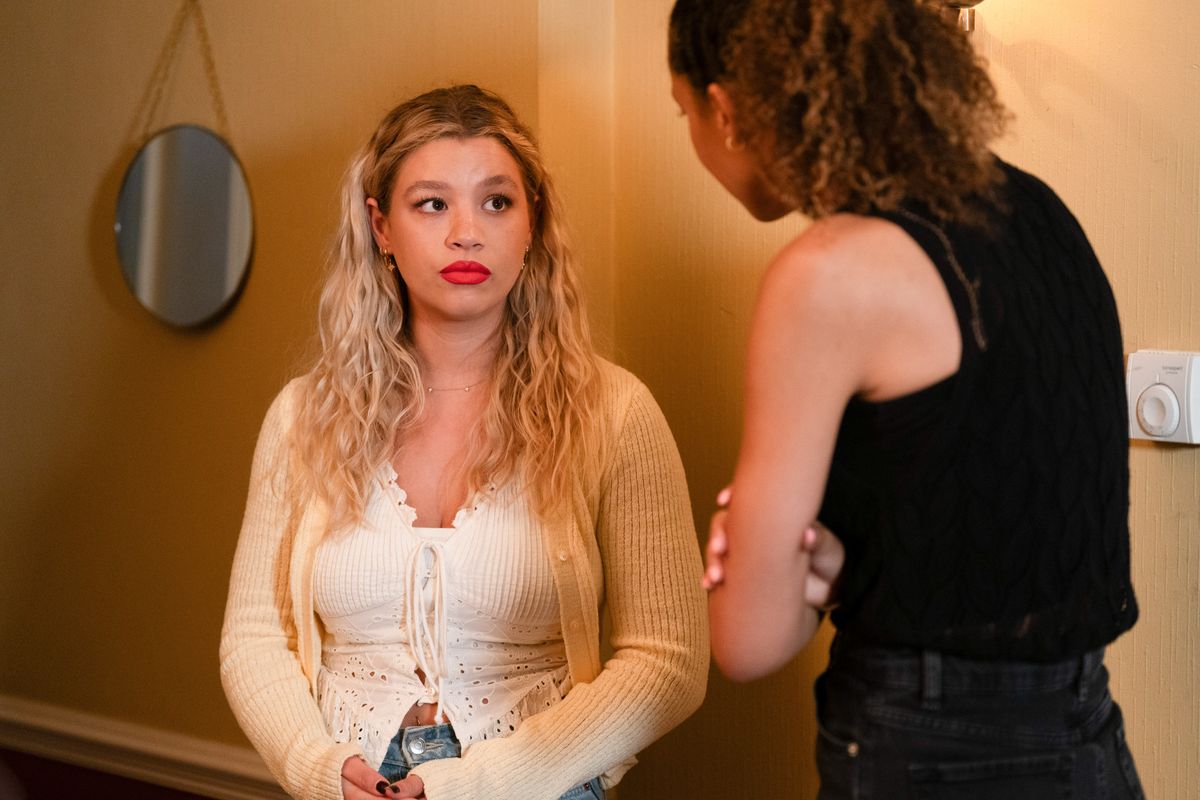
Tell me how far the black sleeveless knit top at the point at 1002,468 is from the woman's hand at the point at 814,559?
41mm

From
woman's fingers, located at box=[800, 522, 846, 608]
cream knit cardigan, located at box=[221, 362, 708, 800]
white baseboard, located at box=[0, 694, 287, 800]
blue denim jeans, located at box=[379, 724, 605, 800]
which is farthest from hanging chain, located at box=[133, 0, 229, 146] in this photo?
woman's fingers, located at box=[800, 522, 846, 608]

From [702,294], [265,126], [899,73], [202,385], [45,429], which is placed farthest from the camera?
[45,429]

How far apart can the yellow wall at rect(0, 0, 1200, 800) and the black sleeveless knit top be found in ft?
1.76

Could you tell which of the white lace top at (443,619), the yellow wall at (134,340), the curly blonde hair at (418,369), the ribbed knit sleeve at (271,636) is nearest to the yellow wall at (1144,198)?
the curly blonde hair at (418,369)

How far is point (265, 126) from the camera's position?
2.34 m

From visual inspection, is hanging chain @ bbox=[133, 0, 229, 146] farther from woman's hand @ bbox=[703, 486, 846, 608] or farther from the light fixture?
woman's hand @ bbox=[703, 486, 846, 608]

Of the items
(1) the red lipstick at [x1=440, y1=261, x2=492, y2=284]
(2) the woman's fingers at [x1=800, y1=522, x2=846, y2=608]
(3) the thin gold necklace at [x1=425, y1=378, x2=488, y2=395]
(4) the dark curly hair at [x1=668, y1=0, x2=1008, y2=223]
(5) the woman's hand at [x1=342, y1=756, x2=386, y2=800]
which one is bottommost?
(5) the woman's hand at [x1=342, y1=756, x2=386, y2=800]

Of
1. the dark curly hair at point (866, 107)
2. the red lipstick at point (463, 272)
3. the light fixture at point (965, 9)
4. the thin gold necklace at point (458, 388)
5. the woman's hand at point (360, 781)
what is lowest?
the woman's hand at point (360, 781)

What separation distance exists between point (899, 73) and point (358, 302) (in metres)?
1.02

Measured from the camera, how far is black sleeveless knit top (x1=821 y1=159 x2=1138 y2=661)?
90 cm

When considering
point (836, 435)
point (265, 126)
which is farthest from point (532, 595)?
point (265, 126)

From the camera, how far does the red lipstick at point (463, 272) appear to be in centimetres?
164

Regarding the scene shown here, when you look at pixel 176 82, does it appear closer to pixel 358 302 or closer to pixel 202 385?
pixel 202 385

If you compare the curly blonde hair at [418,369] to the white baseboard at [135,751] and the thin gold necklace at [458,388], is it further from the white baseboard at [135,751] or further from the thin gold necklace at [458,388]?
the white baseboard at [135,751]
